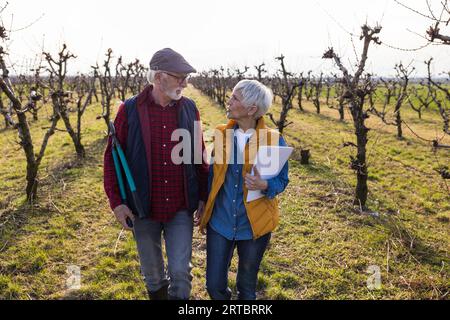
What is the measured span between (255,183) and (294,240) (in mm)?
3047

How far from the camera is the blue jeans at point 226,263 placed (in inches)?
105

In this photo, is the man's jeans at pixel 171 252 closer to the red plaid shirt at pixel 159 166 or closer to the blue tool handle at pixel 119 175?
the red plaid shirt at pixel 159 166

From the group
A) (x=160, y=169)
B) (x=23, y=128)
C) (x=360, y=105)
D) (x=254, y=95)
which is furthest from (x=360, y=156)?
(x=23, y=128)

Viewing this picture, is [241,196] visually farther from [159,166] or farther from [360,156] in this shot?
[360,156]

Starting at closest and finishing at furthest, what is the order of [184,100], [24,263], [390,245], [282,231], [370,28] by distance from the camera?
1. [184,100]
2. [24,263]
3. [390,245]
4. [282,231]
5. [370,28]

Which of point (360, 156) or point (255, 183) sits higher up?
point (255, 183)

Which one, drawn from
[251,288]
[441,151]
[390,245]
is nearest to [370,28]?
[390,245]

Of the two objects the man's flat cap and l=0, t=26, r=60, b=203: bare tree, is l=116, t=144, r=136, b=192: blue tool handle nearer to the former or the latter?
the man's flat cap

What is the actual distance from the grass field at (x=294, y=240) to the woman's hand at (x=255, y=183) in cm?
183

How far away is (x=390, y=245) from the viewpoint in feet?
16.5

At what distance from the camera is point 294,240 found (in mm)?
5281

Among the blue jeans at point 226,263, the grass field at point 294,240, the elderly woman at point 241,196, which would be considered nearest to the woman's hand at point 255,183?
the elderly woman at point 241,196

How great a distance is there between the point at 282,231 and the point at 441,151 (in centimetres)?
906
